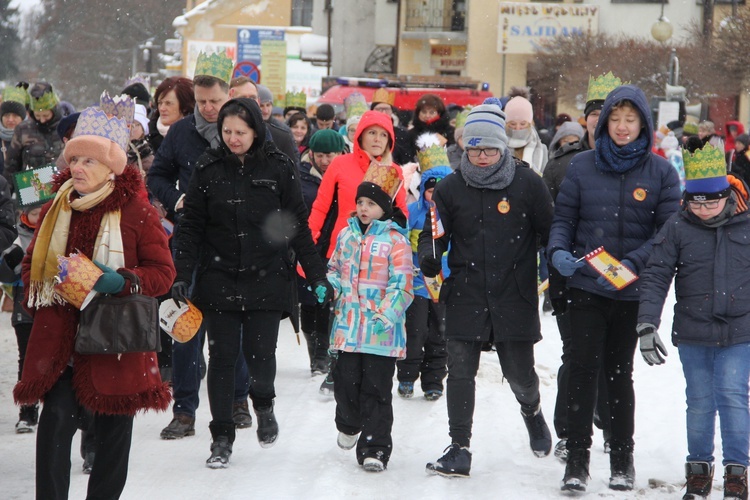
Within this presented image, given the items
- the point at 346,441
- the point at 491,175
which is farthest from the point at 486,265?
the point at 346,441

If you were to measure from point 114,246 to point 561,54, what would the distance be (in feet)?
98.8

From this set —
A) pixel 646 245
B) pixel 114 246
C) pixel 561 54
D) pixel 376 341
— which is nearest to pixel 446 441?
pixel 376 341

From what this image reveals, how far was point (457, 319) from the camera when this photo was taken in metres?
6.48

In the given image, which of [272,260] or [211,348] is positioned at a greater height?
[272,260]

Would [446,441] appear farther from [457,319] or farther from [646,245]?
[646,245]

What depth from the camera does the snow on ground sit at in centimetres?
612

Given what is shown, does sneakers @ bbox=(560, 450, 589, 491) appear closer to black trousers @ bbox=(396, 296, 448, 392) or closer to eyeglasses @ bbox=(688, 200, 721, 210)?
eyeglasses @ bbox=(688, 200, 721, 210)

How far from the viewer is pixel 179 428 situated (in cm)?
720

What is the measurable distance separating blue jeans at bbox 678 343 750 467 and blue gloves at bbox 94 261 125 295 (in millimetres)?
2953

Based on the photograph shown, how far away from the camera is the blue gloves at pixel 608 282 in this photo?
5.96 metres

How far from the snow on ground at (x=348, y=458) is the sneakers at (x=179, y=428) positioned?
0.22 feet

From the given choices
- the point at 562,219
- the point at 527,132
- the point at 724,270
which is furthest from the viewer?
the point at 527,132

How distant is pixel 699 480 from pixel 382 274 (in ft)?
7.04

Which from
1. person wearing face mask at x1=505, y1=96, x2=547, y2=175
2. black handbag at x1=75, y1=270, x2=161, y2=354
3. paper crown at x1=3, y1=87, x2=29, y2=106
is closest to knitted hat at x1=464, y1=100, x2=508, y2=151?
black handbag at x1=75, y1=270, x2=161, y2=354
